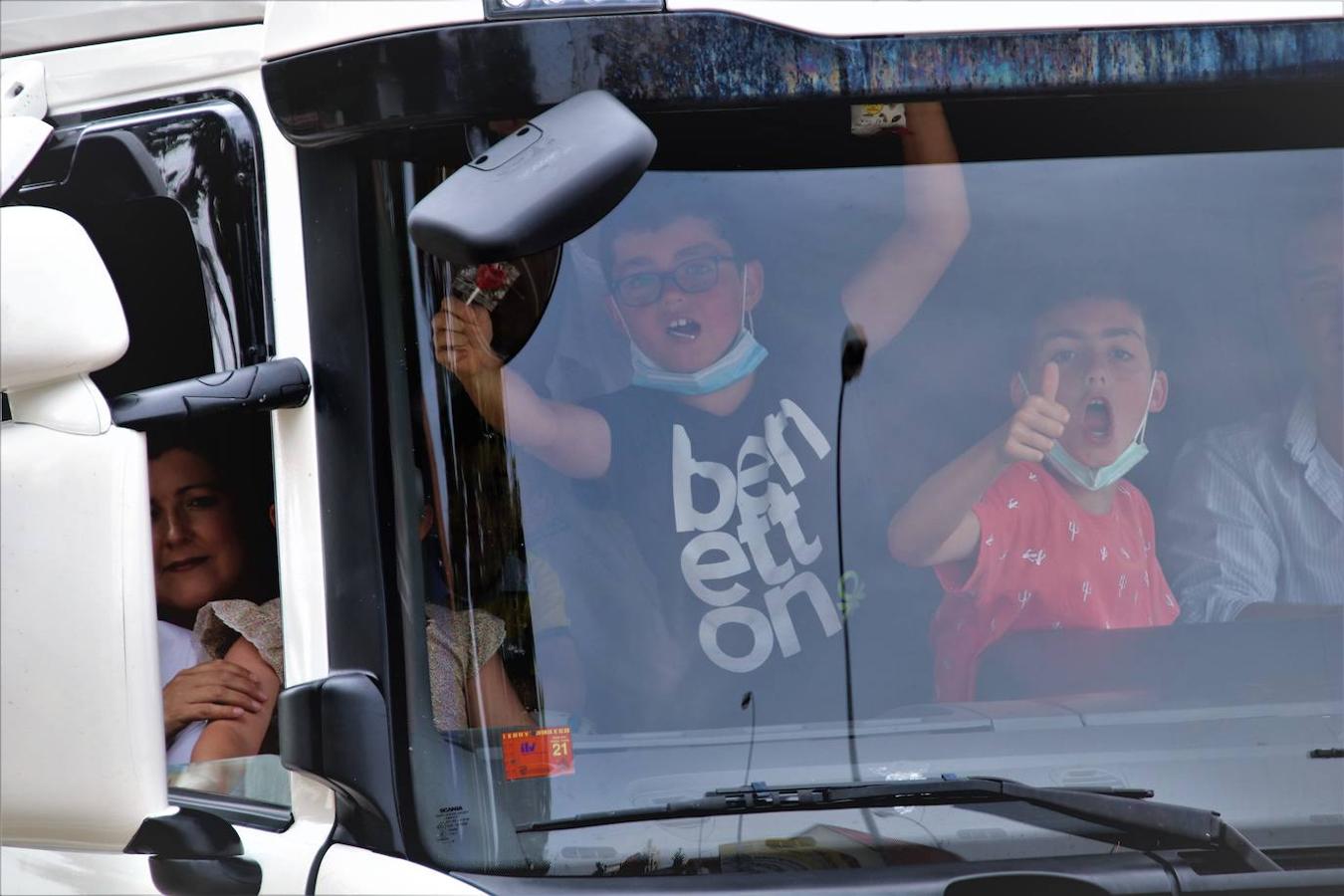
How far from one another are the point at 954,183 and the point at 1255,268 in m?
0.45

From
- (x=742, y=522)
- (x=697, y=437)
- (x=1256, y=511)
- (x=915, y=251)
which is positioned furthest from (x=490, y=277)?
(x=1256, y=511)

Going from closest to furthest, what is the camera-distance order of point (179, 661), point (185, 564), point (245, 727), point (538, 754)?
point (538, 754), point (245, 727), point (179, 661), point (185, 564)

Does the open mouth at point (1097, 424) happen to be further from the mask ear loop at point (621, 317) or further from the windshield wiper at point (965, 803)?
the mask ear loop at point (621, 317)

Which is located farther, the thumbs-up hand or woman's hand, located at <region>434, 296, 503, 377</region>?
the thumbs-up hand

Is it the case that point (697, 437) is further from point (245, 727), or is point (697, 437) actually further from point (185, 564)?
point (185, 564)

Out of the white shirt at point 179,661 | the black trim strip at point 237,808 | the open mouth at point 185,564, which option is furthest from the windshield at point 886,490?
the open mouth at point 185,564

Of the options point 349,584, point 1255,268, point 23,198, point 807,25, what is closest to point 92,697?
point 349,584

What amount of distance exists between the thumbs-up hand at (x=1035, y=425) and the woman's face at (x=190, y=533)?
1291 millimetres

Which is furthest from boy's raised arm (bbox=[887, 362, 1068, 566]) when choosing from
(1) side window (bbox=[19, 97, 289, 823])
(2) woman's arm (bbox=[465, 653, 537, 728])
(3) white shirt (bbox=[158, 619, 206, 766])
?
(3) white shirt (bbox=[158, 619, 206, 766])

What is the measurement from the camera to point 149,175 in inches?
93.7

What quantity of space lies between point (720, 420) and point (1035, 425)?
0.45 metres

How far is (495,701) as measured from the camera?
212cm

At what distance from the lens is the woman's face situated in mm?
2773

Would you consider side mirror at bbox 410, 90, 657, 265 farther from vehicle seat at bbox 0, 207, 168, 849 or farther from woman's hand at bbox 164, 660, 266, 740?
woman's hand at bbox 164, 660, 266, 740
